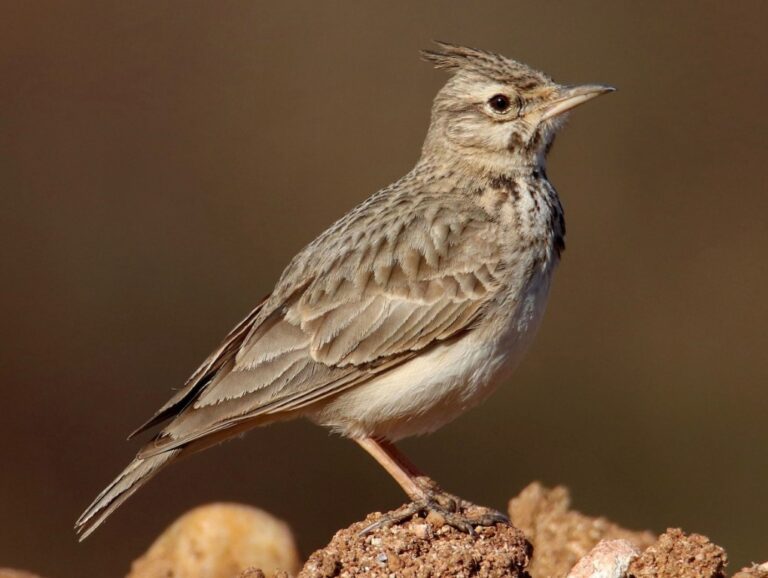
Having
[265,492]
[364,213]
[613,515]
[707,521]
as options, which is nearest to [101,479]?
[265,492]

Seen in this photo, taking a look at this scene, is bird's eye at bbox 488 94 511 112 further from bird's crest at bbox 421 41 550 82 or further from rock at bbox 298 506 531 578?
rock at bbox 298 506 531 578

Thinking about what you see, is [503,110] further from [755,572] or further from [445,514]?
[755,572]

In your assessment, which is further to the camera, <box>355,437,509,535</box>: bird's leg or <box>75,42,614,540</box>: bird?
<box>75,42,614,540</box>: bird

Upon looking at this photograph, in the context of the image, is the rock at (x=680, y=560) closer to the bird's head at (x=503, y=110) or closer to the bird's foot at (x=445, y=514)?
the bird's foot at (x=445, y=514)

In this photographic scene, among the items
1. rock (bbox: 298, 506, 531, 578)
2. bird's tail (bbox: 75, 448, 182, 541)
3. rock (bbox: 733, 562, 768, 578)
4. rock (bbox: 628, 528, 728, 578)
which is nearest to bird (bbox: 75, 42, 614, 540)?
bird's tail (bbox: 75, 448, 182, 541)

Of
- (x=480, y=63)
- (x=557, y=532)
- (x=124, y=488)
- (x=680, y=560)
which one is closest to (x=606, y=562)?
(x=680, y=560)
